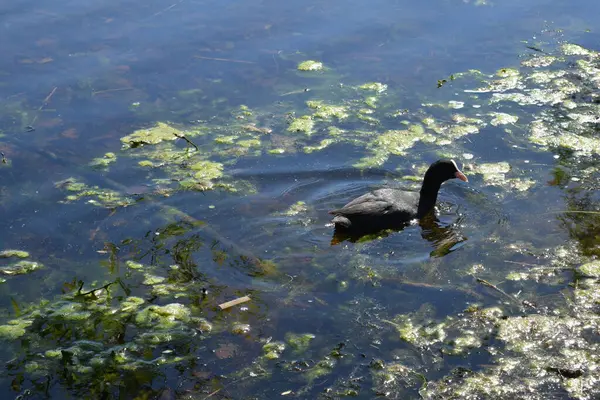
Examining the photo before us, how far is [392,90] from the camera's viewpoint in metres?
9.98

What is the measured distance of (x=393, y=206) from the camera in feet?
24.0

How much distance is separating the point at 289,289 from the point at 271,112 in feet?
11.9

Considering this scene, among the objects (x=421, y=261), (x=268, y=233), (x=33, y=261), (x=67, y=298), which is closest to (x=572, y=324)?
(x=421, y=261)

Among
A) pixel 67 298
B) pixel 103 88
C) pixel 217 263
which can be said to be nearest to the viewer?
pixel 67 298

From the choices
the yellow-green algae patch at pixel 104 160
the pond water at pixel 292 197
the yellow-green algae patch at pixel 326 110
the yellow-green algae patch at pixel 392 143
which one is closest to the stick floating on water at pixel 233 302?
the pond water at pixel 292 197

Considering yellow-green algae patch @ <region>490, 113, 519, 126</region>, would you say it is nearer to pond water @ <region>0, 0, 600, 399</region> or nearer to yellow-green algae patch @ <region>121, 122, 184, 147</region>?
pond water @ <region>0, 0, 600, 399</region>

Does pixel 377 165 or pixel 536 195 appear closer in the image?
pixel 536 195

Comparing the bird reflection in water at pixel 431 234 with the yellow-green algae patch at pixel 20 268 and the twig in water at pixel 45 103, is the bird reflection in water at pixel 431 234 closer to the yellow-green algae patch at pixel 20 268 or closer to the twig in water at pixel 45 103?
the yellow-green algae patch at pixel 20 268

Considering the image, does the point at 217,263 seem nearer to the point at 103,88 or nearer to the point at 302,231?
the point at 302,231

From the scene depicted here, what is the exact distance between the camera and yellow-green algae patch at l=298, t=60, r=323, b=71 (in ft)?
34.5

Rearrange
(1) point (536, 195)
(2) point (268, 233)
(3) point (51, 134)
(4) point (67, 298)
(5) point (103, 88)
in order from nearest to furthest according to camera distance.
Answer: (4) point (67, 298) → (2) point (268, 233) → (1) point (536, 195) → (3) point (51, 134) → (5) point (103, 88)

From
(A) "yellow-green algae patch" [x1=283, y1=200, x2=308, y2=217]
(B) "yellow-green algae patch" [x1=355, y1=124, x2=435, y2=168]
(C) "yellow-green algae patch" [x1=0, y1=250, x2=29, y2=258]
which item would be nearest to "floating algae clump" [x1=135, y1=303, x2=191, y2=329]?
(C) "yellow-green algae patch" [x1=0, y1=250, x2=29, y2=258]

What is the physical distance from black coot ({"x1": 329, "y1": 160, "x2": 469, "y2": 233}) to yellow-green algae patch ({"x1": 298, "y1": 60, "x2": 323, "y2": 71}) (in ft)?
11.1

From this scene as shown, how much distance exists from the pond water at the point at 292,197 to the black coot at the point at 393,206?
0.19 meters
